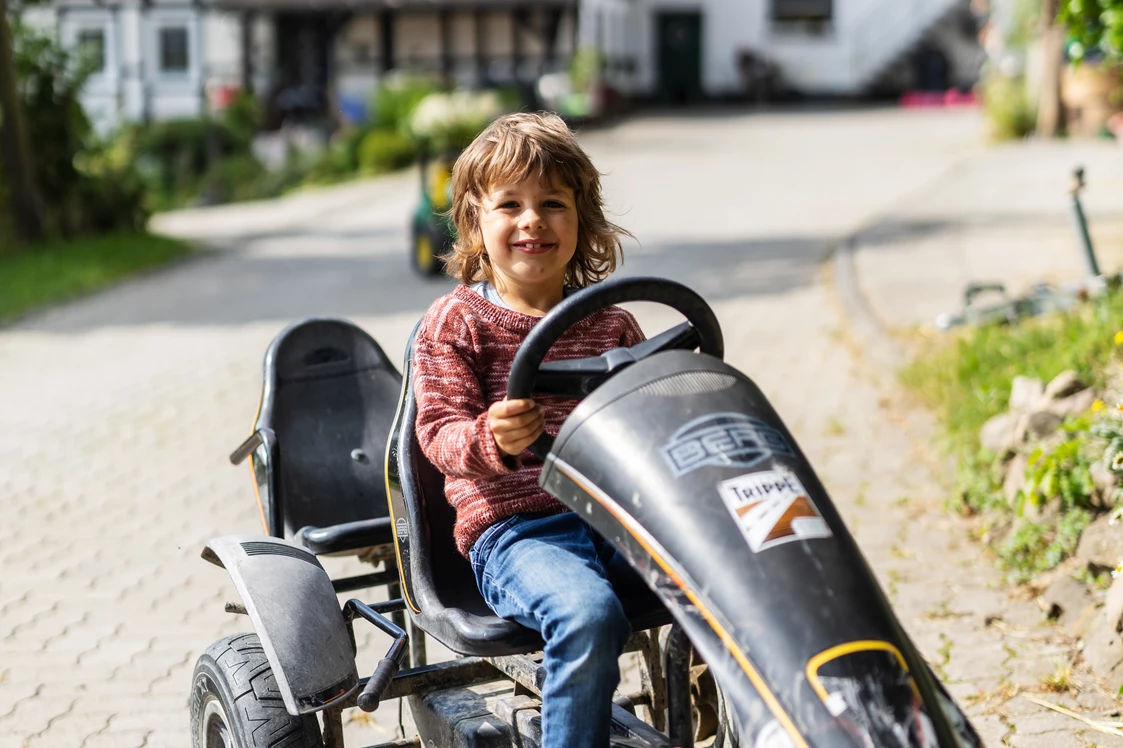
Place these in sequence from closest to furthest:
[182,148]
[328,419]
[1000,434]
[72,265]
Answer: [328,419]
[1000,434]
[72,265]
[182,148]

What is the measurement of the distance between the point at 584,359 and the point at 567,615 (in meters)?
0.45

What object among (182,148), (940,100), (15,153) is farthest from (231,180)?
(940,100)

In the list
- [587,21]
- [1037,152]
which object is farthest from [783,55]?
[1037,152]

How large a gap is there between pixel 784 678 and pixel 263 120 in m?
31.9

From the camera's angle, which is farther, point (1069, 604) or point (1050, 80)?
point (1050, 80)

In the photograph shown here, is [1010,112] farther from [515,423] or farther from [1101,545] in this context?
[515,423]

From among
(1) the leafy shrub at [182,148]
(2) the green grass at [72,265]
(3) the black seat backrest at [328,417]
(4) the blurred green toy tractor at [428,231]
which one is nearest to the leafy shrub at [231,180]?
(1) the leafy shrub at [182,148]

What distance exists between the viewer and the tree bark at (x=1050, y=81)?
711 inches

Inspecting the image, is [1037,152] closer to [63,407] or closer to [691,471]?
[63,407]

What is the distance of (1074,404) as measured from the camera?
491cm

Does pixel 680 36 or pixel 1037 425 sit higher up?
pixel 680 36

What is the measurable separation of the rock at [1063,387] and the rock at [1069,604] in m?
1.01

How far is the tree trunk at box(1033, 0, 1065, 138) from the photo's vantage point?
18.0m

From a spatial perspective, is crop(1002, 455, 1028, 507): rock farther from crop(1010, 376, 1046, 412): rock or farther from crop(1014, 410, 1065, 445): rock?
crop(1010, 376, 1046, 412): rock
